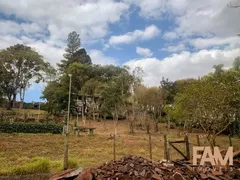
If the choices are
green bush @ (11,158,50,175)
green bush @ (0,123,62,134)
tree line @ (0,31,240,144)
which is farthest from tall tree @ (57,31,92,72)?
green bush @ (11,158,50,175)

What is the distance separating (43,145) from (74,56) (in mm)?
28513

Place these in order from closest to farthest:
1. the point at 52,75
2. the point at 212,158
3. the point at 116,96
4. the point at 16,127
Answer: the point at 212,158, the point at 16,127, the point at 116,96, the point at 52,75

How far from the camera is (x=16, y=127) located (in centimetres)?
2388

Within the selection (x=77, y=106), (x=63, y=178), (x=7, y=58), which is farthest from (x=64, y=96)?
(x=63, y=178)

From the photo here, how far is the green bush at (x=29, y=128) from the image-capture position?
23434 millimetres

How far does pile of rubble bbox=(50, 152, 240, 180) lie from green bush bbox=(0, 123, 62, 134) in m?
18.3

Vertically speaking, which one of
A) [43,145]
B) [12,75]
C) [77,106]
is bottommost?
[43,145]

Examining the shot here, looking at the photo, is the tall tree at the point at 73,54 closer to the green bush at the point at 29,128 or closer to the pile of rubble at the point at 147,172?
the green bush at the point at 29,128

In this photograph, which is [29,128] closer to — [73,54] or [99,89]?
→ [99,89]

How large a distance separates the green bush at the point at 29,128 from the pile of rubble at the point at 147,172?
59.9 ft

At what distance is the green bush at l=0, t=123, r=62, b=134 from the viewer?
23.4 metres

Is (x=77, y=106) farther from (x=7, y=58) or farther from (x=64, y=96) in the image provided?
(x=7, y=58)

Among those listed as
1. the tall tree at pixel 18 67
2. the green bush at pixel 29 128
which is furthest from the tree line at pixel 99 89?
the green bush at pixel 29 128

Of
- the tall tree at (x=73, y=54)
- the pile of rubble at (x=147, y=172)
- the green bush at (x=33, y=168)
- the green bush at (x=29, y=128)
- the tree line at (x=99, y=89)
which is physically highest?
the tall tree at (x=73, y=54)
